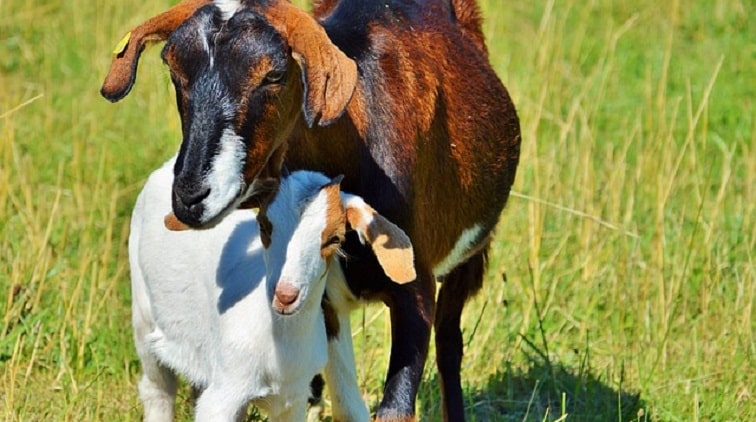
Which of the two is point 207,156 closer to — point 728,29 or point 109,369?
point 109,369

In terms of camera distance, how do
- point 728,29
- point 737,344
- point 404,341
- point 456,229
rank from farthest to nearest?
point 728,29 → point 737,344 → point 456,229 → point 404,341

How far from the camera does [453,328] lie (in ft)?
21.8

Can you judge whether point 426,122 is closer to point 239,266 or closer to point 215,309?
point 239,266

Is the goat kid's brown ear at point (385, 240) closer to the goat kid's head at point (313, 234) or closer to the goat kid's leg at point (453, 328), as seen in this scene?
the goat kid's head at point (313, 234)

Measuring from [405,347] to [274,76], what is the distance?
4.07ft

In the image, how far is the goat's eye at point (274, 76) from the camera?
446cm

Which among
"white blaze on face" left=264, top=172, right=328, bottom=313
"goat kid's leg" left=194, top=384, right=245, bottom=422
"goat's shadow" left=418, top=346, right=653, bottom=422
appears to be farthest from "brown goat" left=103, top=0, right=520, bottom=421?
"goat kid's leg" left=194, top=384, right=245, bottom=422

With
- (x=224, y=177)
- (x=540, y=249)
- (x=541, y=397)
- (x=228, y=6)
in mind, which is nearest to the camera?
(x=224, y=177)

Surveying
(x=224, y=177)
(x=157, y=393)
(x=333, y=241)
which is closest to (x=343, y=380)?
(x=157, y=393)

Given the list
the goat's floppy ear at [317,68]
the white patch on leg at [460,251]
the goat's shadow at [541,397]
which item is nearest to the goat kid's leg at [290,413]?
the white patch on leg at [460,251]

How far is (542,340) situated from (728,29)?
491 centimetres

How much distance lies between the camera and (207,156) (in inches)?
169

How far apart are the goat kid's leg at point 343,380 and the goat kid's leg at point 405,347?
311mm

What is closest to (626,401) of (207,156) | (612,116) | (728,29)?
(207,156)
